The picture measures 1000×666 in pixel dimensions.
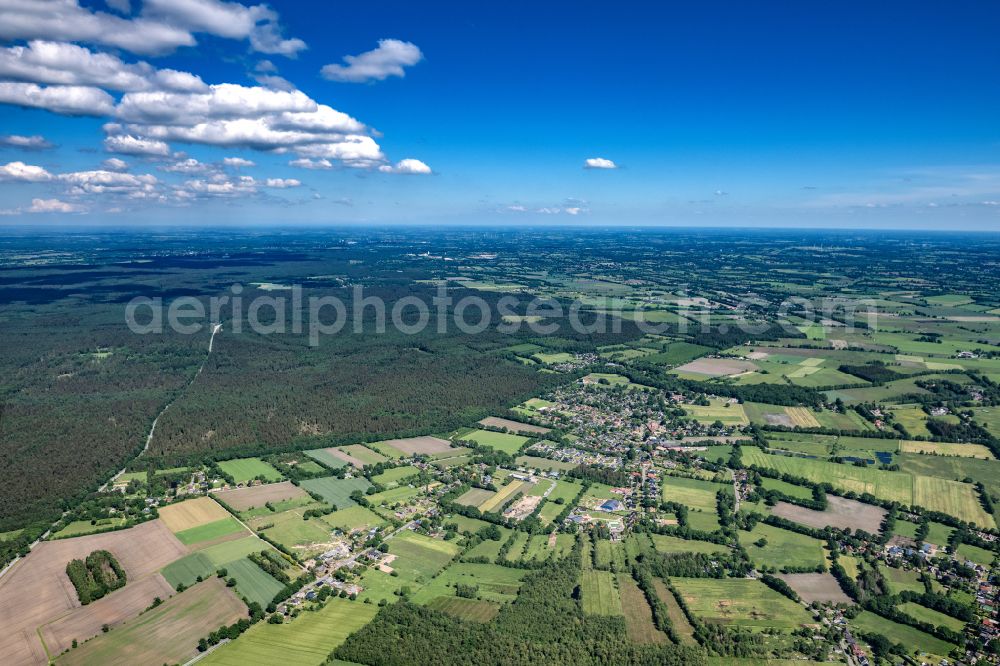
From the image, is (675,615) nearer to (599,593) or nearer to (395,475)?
(599,593)

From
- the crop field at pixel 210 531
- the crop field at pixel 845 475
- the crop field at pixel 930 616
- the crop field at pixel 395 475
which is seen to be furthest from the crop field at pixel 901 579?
the crop field at pixel 210 531

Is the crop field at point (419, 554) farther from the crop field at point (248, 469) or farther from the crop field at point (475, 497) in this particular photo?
the crop field at point (248, 469)

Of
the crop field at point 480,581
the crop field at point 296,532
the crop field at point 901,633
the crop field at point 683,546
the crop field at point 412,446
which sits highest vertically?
the crop field at point 412,446

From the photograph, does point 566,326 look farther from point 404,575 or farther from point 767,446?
point 404,575

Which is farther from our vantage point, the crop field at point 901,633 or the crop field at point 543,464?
the crop field at point 543,464

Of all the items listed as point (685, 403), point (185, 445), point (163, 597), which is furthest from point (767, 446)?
point (185, 445)

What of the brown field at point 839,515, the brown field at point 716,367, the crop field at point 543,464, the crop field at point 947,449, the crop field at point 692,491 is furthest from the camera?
the brown field at point 716,367
